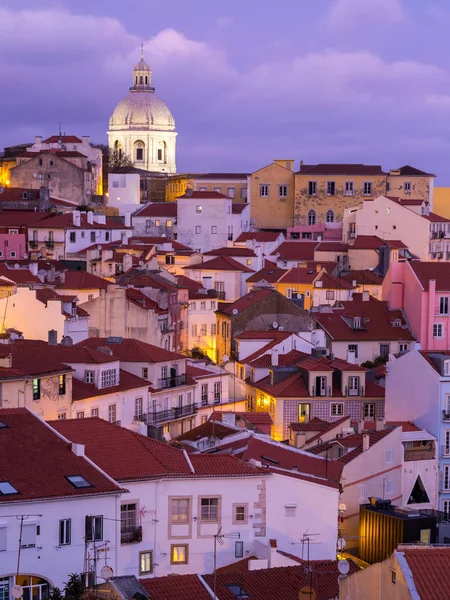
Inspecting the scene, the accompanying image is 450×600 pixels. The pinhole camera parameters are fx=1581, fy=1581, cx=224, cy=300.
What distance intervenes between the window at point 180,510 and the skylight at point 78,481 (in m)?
2.38

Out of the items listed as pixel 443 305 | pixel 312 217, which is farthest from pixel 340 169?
pixel 443 305

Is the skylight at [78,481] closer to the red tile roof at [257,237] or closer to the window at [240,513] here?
the window at [240,513]

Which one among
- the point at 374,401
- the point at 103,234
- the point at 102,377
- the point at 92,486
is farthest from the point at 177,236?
the point at 92,486

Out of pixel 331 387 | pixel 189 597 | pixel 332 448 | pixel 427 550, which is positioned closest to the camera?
pixel 427 550

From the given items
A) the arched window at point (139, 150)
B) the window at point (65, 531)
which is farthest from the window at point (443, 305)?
the arched window at point (139, 150)

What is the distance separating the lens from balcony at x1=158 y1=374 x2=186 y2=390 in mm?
45094

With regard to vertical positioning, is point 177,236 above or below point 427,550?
above

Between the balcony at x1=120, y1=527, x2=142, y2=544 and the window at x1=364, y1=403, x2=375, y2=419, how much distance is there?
66.7 feet

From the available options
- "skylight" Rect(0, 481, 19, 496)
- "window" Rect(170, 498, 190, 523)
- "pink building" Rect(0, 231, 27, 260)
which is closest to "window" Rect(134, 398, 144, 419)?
"window" Rect(170, 498, 190, 523)

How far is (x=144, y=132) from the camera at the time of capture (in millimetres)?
120000

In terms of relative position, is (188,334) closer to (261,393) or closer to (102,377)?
(261,393)

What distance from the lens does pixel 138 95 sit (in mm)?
122062

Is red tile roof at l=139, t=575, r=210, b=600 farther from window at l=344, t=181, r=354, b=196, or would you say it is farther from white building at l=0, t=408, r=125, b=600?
window at l=344, t=181, r=354, b=196

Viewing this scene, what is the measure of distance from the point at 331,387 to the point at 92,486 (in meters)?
20.7
